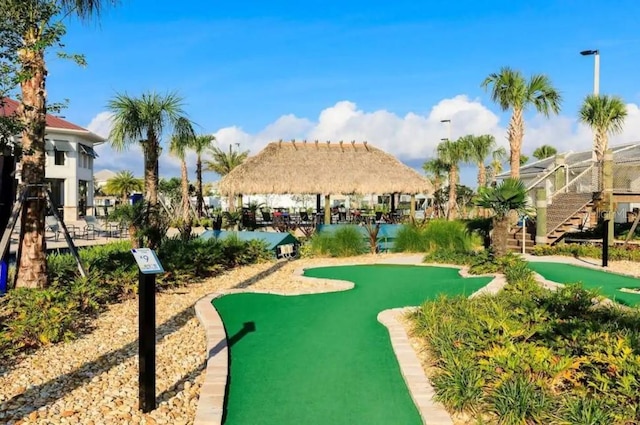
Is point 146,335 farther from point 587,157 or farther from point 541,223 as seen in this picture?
point 587,157

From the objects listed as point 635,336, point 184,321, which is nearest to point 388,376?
point 635,336

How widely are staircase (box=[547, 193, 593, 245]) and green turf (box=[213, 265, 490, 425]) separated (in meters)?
7.12

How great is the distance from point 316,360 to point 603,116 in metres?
16.6

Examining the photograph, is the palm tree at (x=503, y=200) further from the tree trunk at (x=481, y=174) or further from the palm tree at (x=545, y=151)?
the palm tree at (x=545, y=151)

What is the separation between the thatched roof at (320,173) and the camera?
20.7 m

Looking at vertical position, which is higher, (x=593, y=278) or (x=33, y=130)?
(x=33, y=130)

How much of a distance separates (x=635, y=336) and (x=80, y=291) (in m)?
6.15

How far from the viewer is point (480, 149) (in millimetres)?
32562

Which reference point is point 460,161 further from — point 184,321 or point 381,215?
point 184,321

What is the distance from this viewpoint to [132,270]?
8.30 metres

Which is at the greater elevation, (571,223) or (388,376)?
(571,223)

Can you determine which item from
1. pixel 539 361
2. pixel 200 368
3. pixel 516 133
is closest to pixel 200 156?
pixel 516 133

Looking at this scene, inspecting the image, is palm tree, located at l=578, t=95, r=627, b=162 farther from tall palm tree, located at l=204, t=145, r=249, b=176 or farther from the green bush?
tall palm tree, located at l=204, t=145, r=249, b=176

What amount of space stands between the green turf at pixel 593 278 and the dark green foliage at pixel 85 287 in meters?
6.30
